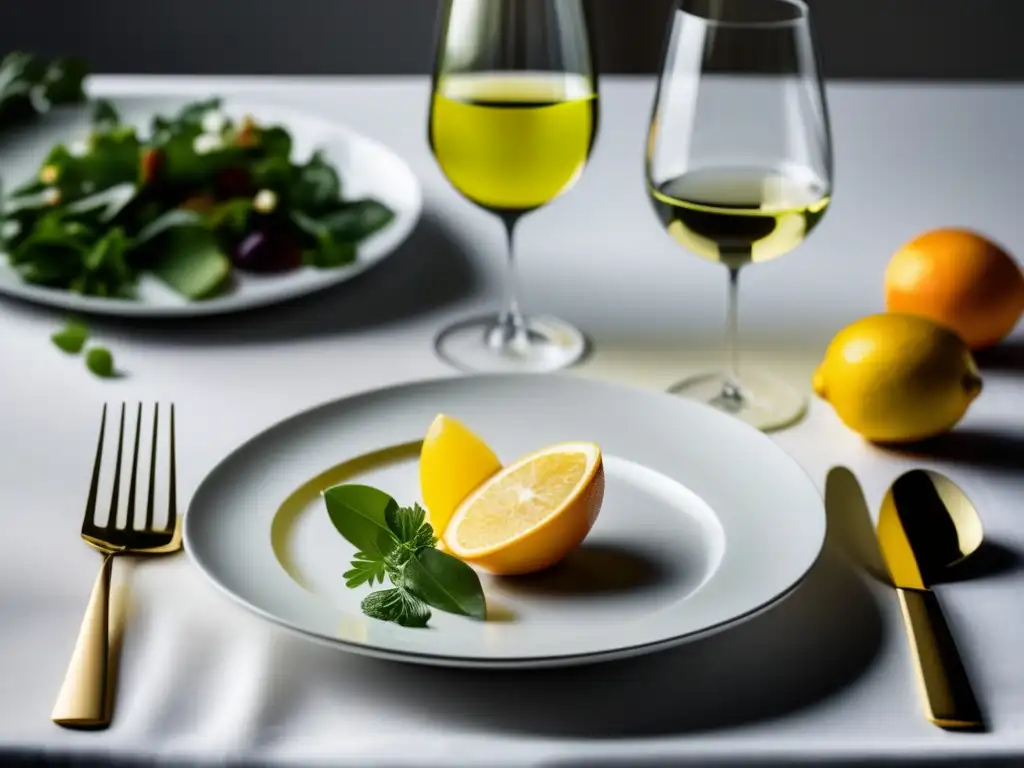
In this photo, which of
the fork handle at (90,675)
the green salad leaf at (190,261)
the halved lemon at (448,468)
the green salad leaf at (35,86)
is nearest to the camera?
the fork handle at (90,675)

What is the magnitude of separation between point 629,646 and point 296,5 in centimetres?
337

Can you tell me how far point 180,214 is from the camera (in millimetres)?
1199

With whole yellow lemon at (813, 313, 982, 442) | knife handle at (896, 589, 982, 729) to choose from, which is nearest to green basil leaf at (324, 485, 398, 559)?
knife handle at (896, 589, 982, 729)

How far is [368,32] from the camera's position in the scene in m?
3.76

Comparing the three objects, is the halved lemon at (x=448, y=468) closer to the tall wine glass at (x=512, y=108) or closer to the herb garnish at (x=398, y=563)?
the herb garnish at (x=398, y=563)

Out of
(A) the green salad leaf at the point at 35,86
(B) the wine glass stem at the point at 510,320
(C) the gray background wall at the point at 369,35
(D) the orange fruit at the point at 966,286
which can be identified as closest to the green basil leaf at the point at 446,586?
(B) the wine glass stem at the point at 510,320

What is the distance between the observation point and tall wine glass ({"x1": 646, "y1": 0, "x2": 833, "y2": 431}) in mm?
928

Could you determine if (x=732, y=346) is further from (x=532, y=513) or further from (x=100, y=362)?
(x=100, y=362)

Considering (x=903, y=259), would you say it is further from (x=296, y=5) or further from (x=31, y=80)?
(x=296, y=5)

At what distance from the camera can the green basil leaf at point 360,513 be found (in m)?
0.73

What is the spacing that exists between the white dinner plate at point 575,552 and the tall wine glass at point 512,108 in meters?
0.14

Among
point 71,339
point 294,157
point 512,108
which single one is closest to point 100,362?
point 71,339

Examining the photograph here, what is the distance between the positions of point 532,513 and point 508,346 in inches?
15.7

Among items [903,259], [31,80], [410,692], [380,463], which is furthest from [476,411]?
[31,80]
